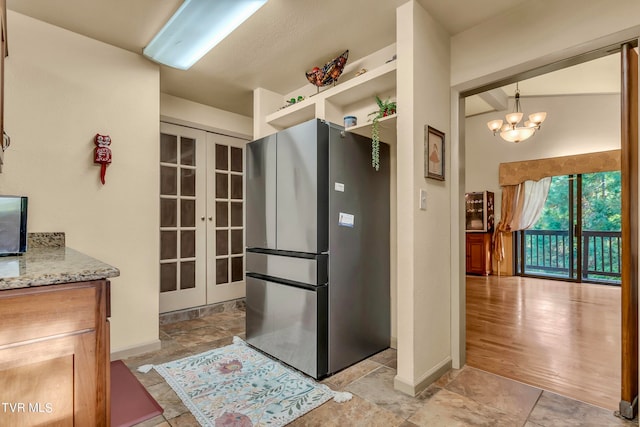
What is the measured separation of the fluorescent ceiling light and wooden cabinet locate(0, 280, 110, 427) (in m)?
1.74

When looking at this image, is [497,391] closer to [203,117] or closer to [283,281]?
[283,281]

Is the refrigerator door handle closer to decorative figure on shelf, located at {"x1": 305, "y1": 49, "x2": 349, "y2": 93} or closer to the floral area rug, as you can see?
the floral area rug

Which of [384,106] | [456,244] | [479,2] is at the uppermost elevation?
[479,2]

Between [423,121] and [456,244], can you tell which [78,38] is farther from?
[456,244]

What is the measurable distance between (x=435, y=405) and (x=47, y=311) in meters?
1.97

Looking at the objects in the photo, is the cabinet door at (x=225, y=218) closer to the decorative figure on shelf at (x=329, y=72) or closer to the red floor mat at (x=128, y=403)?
the decorative figure on shelf at (x=329, y=72)

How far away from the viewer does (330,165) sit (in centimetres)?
232

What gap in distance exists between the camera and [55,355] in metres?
1.03

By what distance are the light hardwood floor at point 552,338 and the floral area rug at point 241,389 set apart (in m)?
1.39

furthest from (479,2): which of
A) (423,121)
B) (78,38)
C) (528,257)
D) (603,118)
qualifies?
(528,257)

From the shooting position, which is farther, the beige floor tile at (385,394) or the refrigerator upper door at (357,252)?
the refrigerator upper door at (357,252)

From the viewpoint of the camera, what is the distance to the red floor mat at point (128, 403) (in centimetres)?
127

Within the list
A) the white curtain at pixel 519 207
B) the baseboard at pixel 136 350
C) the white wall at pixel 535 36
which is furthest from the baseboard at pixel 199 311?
the white curtain at pixel 519 207

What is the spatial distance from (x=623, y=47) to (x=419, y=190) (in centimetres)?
134
